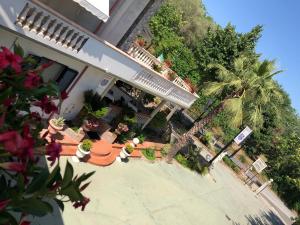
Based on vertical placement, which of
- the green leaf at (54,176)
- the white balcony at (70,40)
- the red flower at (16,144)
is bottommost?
the white balcony at (70,40)

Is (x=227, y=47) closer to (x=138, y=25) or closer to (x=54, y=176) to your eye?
(x=138, y=25)

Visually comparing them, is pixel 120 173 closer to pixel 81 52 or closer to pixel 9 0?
pixel 81 52

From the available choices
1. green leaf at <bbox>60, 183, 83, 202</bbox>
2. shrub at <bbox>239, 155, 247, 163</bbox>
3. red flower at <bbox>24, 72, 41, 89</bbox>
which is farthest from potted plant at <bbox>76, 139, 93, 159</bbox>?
shrub at <bbox>239, 155, 247, 163</bbox>

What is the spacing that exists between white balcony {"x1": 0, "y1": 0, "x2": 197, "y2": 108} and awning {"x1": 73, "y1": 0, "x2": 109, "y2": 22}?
3.03 feet

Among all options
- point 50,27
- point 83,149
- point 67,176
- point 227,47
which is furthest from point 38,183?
point 227,47

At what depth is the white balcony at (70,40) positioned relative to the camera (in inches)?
421

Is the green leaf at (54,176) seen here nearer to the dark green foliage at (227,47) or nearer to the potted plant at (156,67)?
the potted plant at (156,67)

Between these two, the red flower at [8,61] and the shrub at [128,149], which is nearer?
the red flower at [8,61]

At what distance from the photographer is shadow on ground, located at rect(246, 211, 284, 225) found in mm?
28688

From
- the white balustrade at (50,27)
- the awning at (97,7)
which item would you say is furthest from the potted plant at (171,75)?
the awning at (97,7)

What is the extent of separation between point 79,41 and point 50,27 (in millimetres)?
1705

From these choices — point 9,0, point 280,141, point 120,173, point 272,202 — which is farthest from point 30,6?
point 280,141

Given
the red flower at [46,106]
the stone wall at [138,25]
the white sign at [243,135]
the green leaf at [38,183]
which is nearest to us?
the green leaf at [38,183]

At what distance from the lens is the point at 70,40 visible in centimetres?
1331
